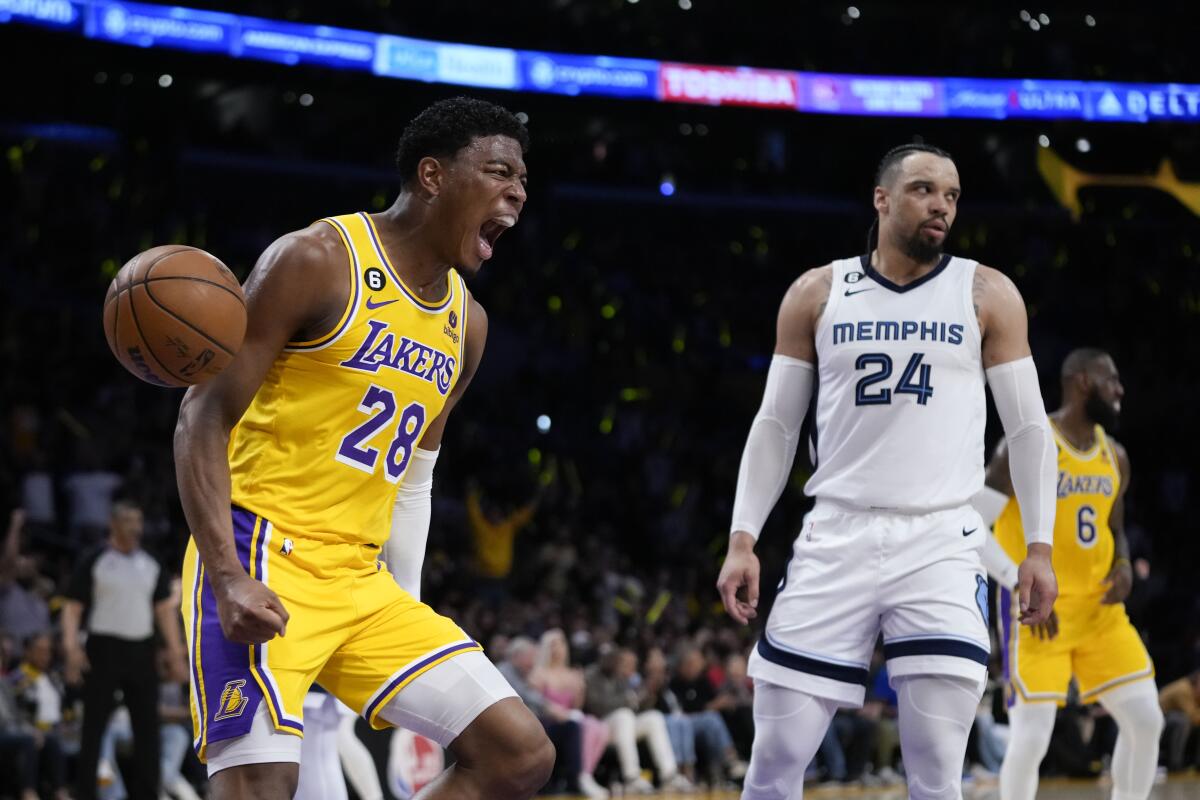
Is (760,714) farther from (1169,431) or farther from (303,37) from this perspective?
(1169,431)

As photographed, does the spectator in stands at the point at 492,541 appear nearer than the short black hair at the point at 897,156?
No

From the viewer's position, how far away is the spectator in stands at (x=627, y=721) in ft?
37.3

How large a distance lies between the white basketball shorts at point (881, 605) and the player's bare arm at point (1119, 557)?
2581 millimetres

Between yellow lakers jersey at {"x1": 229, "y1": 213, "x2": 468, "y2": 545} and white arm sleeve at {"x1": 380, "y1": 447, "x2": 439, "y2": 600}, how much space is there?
0.33m

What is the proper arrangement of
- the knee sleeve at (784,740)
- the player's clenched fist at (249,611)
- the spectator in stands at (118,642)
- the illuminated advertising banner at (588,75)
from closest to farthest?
the player's clenched fist at (249,611), the knee sleeve at (784,740), the spectator in stands at (118,642), the illuminated advertising banner at (588,75)

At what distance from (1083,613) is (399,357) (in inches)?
167

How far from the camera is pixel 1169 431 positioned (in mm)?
22234

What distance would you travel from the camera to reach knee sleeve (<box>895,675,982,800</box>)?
4.26 metres

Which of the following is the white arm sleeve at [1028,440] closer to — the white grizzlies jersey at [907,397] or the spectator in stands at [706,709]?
the white grizzlies jersey at [907,397]

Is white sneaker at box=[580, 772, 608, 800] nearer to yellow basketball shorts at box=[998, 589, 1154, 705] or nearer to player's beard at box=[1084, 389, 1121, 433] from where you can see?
yellow basketball shorts at box=[998, 589, 1154, 705]

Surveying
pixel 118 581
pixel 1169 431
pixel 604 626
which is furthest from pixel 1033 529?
pixel 1169 431

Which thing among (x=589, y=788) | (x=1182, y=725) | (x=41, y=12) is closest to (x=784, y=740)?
(x=589, y=788)

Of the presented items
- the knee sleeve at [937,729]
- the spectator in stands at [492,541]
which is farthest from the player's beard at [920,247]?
the spectator in stands at [492,541]

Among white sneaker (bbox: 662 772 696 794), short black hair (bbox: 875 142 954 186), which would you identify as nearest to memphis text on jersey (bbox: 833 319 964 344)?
short black hair (bbox: 875 142 954 186)
